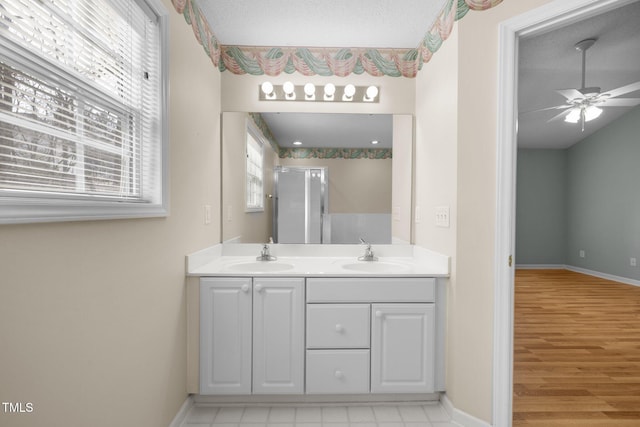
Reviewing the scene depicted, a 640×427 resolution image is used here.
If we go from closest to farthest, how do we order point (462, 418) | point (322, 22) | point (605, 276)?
point (462, 418) → point (322, 22) → point (605, 276)

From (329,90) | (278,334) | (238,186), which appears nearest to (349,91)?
(329,90)

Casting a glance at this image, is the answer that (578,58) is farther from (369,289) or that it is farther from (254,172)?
(254,172)

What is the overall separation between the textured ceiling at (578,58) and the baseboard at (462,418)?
7.33ft

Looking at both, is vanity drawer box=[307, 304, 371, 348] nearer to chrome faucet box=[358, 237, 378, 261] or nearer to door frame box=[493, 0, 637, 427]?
chrome faucet box=[358, 237, 378, 261]

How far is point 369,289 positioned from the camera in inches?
70.6

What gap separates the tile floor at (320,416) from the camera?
5.59ft

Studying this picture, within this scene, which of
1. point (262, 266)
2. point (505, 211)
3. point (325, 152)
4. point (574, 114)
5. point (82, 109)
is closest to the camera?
point (82, 109)

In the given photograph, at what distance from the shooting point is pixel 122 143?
1.21 metres

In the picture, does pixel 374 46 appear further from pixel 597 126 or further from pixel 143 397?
pixel 597 126

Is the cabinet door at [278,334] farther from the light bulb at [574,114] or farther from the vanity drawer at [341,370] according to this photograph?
the light bulb at [574,114]

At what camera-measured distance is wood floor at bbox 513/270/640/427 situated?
182 cm

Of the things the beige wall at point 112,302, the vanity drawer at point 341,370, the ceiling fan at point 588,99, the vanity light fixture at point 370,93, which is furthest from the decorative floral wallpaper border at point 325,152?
the ceiling fan at point 588,99

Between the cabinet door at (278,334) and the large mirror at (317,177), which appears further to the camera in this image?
the large mirror at (317,177)

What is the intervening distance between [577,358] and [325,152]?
8.43 feet
